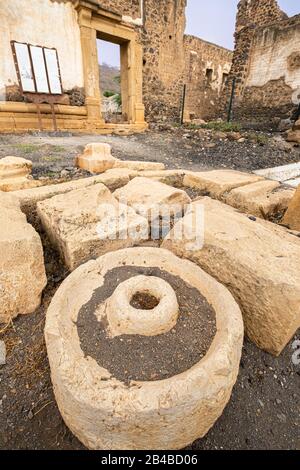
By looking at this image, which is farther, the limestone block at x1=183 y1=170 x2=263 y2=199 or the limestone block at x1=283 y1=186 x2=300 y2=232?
the limestone block at x1=183 y1=170 x2=263 y2=199

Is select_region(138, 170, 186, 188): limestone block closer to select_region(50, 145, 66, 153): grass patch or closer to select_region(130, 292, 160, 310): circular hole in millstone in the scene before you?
select_region(130, 292, 160, 310): circular hole in millstone

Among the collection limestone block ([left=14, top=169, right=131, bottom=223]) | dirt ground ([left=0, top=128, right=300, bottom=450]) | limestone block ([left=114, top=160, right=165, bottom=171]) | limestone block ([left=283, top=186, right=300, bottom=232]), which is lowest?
dirt ground ([left=0, top=128, right=300, bottom=450])

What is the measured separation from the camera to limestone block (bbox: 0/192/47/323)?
53.0 inches

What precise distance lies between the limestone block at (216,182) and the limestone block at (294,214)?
552 mm

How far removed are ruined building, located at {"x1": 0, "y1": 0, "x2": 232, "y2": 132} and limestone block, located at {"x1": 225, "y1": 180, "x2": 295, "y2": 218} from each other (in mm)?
5418

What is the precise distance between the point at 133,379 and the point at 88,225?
976mm

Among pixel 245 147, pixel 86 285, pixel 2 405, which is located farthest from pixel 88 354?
pixel 245 147

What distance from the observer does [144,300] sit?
4.13 ft

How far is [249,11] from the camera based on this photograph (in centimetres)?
1066

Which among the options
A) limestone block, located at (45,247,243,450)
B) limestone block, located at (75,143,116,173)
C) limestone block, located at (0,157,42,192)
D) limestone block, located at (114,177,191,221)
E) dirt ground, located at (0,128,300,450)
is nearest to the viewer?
limestone block, located at (45,247,243,450)

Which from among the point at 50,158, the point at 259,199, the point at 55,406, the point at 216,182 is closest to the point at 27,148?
the point at 50,158

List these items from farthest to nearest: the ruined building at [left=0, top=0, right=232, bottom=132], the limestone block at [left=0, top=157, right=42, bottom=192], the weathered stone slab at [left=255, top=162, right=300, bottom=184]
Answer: the ruined building at [left=0, top=0, right=232, bottom=132] < the weathered stone slab at [left=255, top=162, right=300, bottom=184] < the limestone block at [left=0, top=157, right=42, bottom=192]

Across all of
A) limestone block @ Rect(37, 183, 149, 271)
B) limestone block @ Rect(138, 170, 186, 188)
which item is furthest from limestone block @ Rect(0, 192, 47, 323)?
limestone block @ Rect(138, 170, 186, 188)

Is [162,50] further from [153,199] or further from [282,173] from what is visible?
[153,199]
